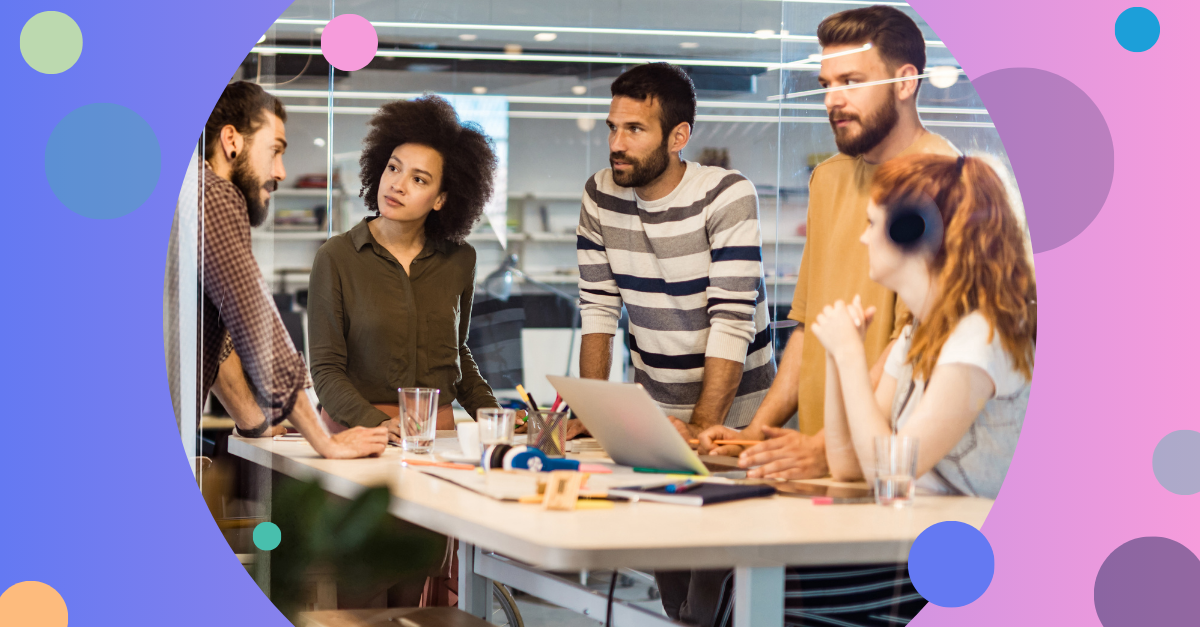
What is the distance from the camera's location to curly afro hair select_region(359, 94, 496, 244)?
257 centimetres

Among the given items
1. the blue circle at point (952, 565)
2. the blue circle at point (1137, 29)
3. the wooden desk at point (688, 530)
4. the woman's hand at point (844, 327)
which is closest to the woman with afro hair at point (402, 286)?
the wooden desk at point (688, 530)

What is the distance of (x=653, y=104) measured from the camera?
104 inches

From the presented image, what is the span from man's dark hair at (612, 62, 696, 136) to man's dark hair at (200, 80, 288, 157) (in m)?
1.01

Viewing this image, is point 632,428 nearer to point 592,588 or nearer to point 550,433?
point 550,433

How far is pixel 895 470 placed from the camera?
5.05 feet

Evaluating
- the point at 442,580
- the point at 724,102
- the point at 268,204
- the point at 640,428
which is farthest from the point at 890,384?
the point at 724,102

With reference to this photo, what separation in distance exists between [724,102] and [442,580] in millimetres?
1899

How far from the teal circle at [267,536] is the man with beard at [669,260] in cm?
95

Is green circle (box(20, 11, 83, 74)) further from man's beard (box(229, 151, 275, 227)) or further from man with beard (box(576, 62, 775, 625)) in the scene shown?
man with beard (box(576, 62, 775, 625))

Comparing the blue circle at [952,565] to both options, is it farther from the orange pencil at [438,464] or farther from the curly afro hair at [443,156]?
the curly afro hair at [443,156]

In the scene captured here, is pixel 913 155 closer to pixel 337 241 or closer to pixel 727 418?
pixel 727 418

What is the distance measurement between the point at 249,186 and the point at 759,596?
3.56 feet

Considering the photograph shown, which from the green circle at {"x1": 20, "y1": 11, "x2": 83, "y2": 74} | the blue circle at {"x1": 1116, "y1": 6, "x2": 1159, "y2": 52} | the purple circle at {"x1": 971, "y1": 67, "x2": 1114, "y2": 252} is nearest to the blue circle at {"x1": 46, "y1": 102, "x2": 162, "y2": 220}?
the green circle at {"x1": 20, "y1": 11, "x2": 83, "y2": 74}

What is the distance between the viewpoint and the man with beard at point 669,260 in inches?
98.0
